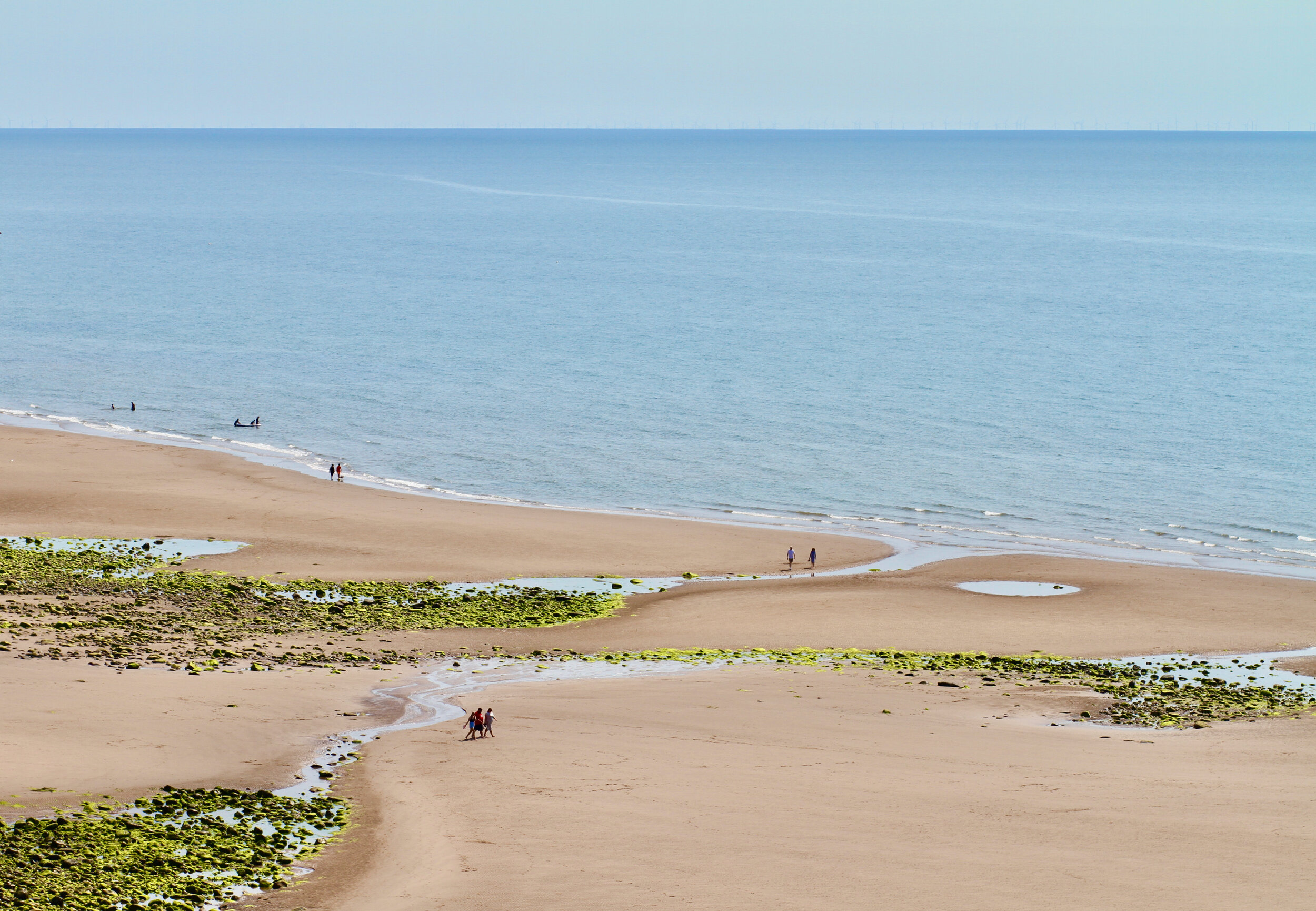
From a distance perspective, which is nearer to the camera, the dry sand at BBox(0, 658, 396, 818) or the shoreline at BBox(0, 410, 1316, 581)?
the dry sand at BBox(0, 658, 396, 818)

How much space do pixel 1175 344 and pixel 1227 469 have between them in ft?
127

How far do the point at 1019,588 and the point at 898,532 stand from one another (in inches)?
369

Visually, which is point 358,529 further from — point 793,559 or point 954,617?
point 954,617

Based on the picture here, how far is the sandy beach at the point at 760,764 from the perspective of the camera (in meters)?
22.0

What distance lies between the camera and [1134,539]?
55.1m

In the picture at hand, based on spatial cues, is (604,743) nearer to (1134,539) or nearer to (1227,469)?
(1134,539)

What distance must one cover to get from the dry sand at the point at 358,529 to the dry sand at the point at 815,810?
15225 millimetres

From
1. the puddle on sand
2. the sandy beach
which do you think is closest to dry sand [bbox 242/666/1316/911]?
the sandy beach

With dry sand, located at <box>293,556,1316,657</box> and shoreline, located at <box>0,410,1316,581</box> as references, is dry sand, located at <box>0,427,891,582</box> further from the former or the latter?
dry sand, located at <box>293,556,1316,657</box>

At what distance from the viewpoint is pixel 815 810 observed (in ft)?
82.9

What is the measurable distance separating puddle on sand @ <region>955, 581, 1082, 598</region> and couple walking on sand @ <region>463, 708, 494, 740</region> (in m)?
22.6

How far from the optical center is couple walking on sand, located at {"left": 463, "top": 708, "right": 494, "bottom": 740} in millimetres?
29203

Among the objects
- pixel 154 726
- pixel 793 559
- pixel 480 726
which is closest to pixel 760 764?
pixel 480 726

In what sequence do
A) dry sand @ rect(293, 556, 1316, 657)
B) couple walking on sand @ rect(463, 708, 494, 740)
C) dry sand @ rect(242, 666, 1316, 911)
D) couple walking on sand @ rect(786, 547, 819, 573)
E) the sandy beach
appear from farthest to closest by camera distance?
1. couple walking on sand @ rect(786, 547, 819, 573)
2. dry sand @ rect(293, 556, 1316, 657)
3. couple walking on sand @ rect(463, 708, 494, 740)
4. the sandy beach
5. dry sand @ rect(242, 666, 1316, 911)
